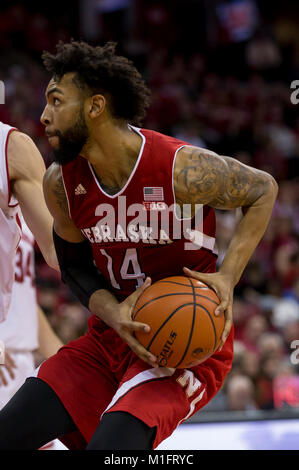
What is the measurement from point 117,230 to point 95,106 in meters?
0.49

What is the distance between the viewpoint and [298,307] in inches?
305

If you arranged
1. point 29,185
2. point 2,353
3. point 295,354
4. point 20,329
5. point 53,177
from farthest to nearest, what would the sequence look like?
point 295,354
point 20,329
point 2,353
point 29,185
point 53,177

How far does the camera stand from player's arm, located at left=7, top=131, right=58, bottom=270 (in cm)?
304

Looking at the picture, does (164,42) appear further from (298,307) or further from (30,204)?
(30,204)

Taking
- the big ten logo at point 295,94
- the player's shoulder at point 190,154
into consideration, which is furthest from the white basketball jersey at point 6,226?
the big ten logo at point 295,94

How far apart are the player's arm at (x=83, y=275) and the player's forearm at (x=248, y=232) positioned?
38 centimetres

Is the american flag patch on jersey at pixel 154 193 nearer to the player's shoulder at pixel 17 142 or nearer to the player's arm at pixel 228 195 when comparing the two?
the player's arm at pixel 228 195

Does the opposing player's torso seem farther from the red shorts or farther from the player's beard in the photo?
the red shorts

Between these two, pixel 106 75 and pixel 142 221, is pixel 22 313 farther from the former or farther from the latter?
pixel 106 75

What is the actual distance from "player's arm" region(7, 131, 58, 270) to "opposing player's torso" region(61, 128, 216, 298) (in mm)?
380

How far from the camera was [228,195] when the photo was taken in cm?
266

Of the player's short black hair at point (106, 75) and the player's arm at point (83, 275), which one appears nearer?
the player's arm at point (83, 275)

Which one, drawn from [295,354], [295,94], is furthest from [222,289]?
[295,94]

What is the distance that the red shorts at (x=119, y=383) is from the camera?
2436 millimetres
